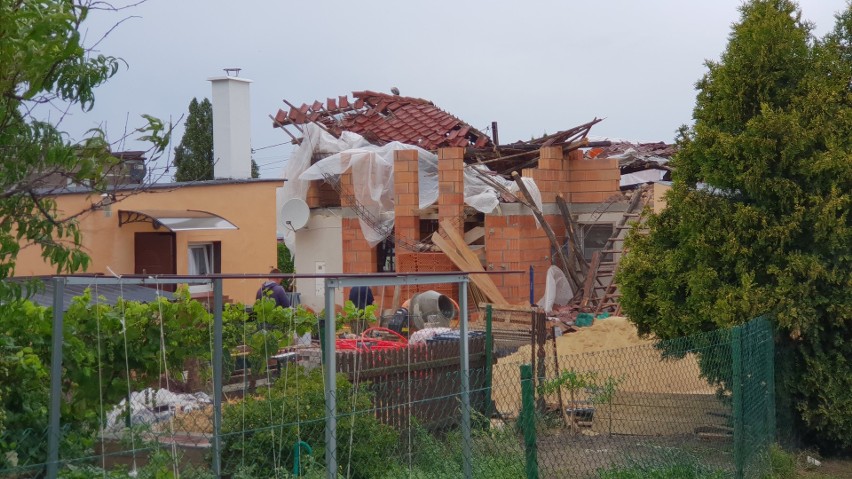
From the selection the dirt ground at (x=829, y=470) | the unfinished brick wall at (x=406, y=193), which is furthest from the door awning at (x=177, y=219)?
the dirt ground at (x=829, y=470)

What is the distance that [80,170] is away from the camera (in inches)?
168

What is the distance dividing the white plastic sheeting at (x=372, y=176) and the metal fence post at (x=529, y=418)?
688 inches

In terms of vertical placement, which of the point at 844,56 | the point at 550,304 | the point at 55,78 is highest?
the point at 844,56

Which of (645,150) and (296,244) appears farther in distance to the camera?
(645,150)

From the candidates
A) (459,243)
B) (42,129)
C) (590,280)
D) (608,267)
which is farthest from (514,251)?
(42,129)

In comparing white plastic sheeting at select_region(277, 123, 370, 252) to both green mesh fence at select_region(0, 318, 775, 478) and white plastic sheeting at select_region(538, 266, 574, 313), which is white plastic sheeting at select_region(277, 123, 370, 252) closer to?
white plastic sheeting at select_region(538, 266, 574, 313)

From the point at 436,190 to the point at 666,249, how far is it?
1513 cm

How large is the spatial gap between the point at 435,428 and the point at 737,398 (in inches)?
110

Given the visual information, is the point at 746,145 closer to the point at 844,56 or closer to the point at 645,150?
the point at 844,56

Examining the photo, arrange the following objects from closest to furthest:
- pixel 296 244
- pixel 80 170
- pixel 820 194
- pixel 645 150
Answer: pixel 80 170 < pixel 820 194 < pixel 296 244 < pixel 645 150

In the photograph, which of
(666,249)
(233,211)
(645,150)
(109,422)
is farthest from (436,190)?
(109,422)

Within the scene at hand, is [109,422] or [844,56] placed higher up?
[844,56]

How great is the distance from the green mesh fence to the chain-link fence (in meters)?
0.02

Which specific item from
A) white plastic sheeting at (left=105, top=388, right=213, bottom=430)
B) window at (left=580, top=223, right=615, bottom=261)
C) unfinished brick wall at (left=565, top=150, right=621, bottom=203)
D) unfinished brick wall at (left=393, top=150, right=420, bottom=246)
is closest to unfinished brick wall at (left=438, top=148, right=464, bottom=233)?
unfinished brick wall at (left=393, top=150, right=420, bottom=246)
